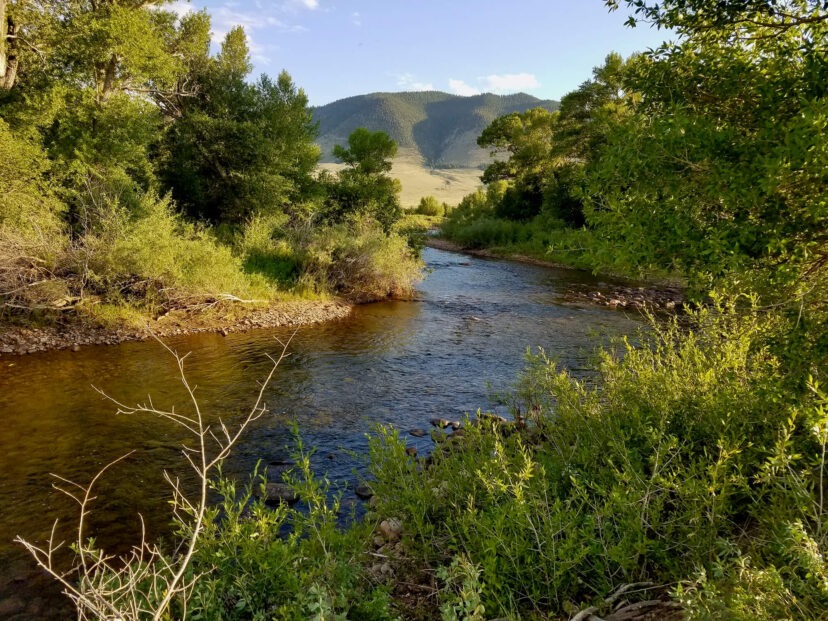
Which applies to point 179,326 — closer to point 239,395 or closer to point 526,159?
point 239,395

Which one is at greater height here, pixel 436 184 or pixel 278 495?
pixel 436 184

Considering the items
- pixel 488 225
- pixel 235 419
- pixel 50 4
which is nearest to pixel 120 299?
pixel 235 419

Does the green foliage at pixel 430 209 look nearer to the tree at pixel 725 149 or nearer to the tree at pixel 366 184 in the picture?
the tree at pixel 366 184

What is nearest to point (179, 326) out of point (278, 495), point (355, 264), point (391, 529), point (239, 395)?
point (239, 395)

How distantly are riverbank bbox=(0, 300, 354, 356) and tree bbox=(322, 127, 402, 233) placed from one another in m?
7.66

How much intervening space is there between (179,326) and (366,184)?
15.7 metres

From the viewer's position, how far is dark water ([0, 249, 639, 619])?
23.3ft

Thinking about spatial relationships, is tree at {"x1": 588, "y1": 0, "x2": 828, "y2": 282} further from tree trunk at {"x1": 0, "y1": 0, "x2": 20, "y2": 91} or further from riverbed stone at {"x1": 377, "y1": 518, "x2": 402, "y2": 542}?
tree trunk at {"x1": 0, "y1": 0, "x2": 20, "y2": 91}

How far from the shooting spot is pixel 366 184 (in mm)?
29406

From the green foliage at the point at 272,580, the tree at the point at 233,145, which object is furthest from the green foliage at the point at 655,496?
the tree at the point at 233,145

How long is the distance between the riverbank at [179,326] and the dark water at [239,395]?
2.34 ft

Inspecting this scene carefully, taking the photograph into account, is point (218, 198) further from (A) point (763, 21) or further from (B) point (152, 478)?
(A) point (763, 21)

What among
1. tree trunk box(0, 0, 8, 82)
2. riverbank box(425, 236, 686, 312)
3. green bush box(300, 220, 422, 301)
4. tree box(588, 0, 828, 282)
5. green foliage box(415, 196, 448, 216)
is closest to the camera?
tree box(588, 0, 828, 282)

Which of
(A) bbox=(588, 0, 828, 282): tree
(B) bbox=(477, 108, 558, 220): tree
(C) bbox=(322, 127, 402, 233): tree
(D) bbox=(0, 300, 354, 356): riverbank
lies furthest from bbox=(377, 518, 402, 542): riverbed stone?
(B) bbox=(477, 108, 558, 220): tree
